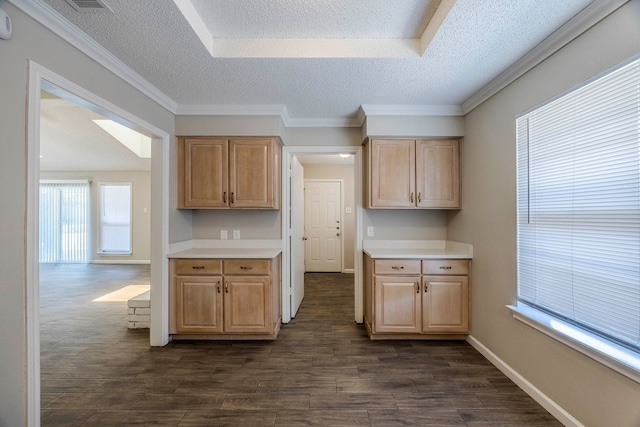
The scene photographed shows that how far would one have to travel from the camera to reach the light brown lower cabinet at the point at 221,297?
2.78 m

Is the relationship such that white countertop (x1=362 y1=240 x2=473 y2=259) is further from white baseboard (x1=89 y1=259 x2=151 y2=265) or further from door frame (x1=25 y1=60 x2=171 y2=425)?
white baseboard (x1=89 y1=259 x2=151 y2=265)

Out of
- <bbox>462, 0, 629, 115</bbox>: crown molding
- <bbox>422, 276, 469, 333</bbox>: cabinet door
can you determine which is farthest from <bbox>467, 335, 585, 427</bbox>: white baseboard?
<bbox>462, 0, 629, 115</bbox>: crown molding

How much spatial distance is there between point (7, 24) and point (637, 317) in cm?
344

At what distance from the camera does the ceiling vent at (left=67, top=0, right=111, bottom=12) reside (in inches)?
58.7

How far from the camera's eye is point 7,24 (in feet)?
4.42

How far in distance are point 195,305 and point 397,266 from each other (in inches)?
83.7

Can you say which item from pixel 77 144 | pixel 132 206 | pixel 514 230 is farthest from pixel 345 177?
pixel 77 144

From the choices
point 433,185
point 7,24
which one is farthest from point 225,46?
point 433,185

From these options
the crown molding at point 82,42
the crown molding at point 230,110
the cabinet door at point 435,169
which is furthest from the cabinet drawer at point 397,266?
the crown molding at point 82,42

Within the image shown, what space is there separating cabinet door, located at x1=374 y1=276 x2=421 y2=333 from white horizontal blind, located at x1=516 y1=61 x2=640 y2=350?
945 millimetres

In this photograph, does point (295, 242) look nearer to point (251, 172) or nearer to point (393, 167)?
point (251, 172)

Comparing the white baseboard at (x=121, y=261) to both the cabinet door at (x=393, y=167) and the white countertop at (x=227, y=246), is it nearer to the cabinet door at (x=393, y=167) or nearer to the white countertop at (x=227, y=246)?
the white countertop at (x=227, y=246)

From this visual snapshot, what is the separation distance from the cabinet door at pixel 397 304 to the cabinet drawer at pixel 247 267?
1.17m

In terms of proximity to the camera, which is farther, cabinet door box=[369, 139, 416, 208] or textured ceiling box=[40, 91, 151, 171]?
textured ceiling box=[40, 91, 151, 171]
